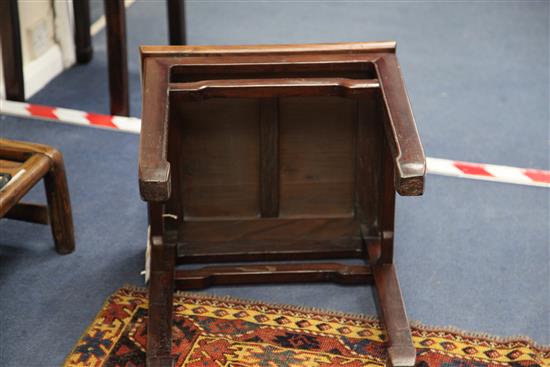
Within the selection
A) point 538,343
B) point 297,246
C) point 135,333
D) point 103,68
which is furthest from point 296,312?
point 103,68

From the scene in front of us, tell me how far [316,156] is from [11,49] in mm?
1624

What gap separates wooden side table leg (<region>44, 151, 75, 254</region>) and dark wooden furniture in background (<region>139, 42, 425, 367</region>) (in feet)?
1.09

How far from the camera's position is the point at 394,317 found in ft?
7.57

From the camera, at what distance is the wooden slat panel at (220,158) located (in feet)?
8.19

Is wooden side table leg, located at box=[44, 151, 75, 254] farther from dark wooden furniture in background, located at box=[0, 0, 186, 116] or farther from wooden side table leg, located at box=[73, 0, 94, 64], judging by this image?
wooden side table leg, located at box=[73, 0, 94, 64]

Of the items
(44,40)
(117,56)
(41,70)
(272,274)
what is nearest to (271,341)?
(272,274)

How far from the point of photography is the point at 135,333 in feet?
7.82

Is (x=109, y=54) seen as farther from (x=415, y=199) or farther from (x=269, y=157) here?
(x=415, y=199)

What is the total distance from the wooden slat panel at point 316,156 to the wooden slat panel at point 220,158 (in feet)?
0.31

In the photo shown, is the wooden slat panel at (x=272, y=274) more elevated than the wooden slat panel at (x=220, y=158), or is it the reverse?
the wooden slat panel at (x=220, y=158)

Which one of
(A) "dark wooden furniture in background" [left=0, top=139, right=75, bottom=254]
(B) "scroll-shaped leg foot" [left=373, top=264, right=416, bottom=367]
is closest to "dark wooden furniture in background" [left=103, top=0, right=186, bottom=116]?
(A) "dark wooden furniture in background" [left=0, top=139, right=75, bottom=254]

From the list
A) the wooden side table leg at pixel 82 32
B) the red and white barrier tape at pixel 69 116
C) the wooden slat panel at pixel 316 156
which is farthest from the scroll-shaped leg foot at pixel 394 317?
the wooden side table leg at pixel 82 32

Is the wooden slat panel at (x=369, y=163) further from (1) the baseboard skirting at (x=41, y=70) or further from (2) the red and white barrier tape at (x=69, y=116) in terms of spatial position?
(1) the baseboard skirting at (x=41, y=70)

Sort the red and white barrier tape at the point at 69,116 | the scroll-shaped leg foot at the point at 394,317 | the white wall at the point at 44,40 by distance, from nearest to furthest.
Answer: the scroll-shaped leg foot at the point at 394,317 < the red and white barrier tape at the point at 69,116 < the white wall at the point at 44,40
